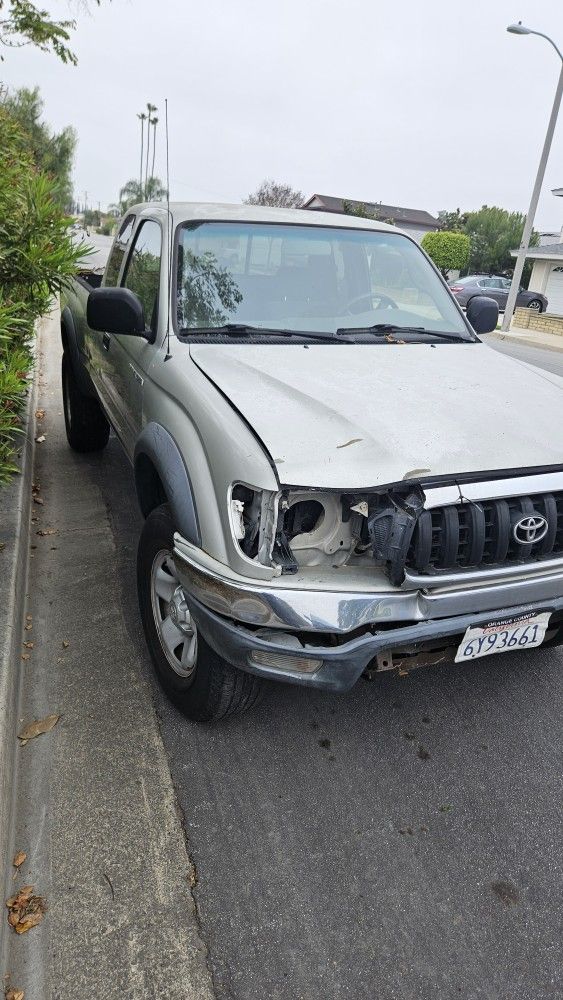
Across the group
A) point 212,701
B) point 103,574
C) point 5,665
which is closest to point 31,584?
point 103,574

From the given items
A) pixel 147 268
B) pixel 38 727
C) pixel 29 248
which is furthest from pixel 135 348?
pixel 38 727

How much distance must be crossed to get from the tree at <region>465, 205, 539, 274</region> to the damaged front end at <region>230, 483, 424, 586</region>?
199 ft

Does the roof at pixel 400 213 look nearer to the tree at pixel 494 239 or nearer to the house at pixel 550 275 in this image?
the tree at pixel 494 239

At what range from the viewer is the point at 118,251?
448 centimetres

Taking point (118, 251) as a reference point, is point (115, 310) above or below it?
below

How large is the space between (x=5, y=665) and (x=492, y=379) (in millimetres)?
2332

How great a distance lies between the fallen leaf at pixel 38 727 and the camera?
2.68 m

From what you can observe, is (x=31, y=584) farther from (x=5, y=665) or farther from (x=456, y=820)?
(x=456, y=820)

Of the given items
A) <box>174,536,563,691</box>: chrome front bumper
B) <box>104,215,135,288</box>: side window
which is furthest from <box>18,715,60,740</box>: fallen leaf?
<box>104,215,135,288</box>: side window

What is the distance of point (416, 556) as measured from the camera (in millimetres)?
2178

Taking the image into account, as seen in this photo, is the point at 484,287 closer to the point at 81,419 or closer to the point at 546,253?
the point at 546,253

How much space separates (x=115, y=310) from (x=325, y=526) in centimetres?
152

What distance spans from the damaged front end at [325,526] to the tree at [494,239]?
60.7 metres

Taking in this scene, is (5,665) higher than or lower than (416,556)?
lower
